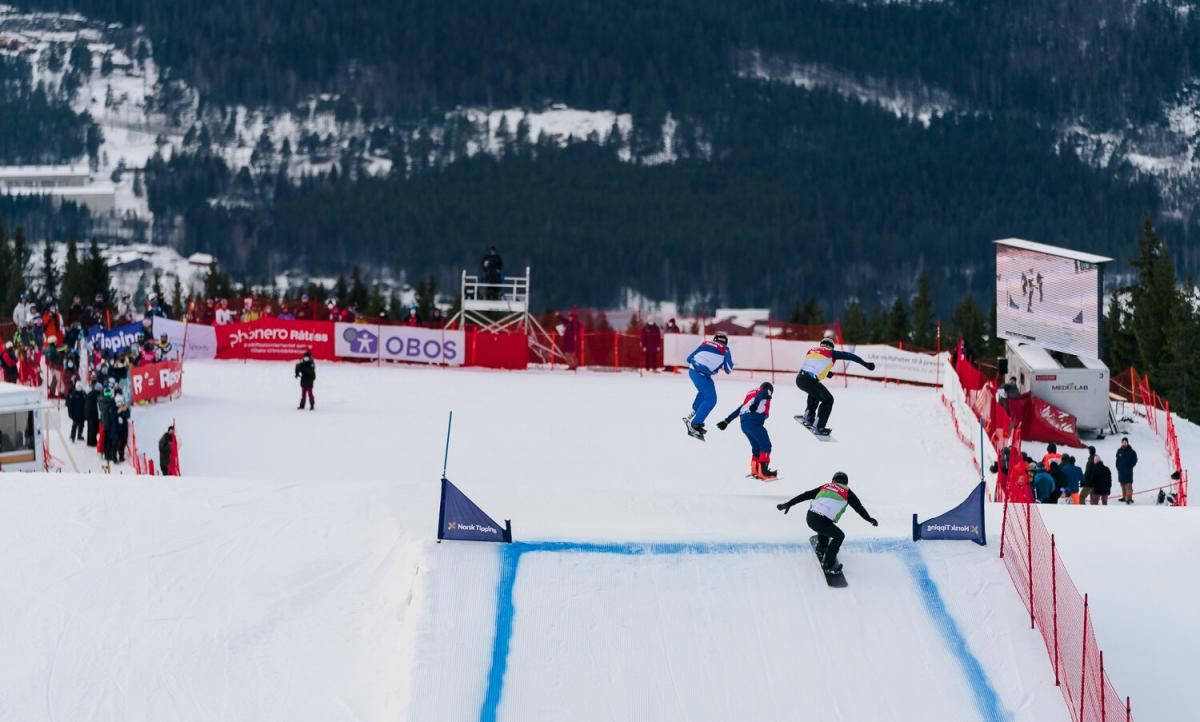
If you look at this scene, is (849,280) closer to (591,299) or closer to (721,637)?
(591,299)

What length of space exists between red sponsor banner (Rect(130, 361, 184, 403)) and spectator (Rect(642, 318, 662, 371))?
30.8 feet

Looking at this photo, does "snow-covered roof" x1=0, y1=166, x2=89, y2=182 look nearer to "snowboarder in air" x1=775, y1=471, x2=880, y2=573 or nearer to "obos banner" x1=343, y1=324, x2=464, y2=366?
"obos banner" x1=343, y1=324, x2=464, y2=366

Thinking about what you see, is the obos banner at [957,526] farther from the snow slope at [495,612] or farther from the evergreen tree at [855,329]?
the evergreen tree at [855,329]

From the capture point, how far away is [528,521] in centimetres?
1625

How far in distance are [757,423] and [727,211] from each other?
411 feet

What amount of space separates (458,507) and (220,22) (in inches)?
6309

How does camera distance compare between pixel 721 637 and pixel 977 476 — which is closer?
pixel 721 637

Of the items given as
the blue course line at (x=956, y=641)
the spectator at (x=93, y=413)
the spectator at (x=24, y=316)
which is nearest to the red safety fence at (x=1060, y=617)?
the blue course line at (x=956, y=641)

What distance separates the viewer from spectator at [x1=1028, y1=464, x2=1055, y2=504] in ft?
61.2

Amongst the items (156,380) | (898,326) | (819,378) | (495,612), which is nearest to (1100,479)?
(819,378)

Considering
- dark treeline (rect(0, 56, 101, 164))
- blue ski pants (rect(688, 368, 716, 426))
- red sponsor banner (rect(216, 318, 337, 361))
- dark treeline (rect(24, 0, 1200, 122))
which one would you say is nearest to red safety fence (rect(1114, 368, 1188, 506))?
blue ski pants (rect(688, 368, 716, 426))

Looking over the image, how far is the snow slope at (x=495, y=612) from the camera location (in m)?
13.2

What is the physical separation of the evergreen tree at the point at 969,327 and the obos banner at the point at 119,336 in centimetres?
4904

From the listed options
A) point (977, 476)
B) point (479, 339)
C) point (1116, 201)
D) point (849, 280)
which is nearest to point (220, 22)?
point (849, 280)
